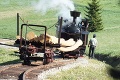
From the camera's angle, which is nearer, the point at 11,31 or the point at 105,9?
the point at 11,31

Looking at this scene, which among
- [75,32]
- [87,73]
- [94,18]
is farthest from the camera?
[94,18]

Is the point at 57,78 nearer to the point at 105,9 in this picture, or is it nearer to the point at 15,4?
the point at 15,4

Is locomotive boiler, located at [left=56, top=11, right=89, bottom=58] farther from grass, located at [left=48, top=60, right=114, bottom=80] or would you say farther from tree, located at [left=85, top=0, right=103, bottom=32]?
tree, located at [left=85, top=0, right=103, bottom=32]

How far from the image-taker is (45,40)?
62.0 ft

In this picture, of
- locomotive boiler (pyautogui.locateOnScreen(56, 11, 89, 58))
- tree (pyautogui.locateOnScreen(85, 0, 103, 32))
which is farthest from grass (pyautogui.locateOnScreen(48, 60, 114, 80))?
tree (pyautogui.locateOnScreen(85, 0, 103, 32))

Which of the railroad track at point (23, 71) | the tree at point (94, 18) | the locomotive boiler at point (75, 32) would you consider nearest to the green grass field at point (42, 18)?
the tree at point (94, 18)

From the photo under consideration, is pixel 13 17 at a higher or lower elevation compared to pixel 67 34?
higher

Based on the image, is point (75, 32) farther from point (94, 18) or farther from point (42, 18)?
point (42, 18)

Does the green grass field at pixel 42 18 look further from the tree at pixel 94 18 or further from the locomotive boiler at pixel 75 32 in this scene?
the locomotive boiler at pixel 75 32

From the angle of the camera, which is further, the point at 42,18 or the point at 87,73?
the point at 42,18

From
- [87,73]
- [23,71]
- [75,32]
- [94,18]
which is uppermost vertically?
[94,18]

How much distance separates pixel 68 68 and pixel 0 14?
158 ft

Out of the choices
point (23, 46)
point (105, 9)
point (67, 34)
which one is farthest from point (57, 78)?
point (105, 9)

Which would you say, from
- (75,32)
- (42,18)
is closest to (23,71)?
(75,32)
